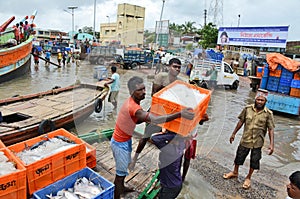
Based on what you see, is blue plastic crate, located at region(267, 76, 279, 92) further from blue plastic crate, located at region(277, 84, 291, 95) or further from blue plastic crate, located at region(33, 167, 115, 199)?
blue plastic crate, located at region(33, 167, 115, 199)

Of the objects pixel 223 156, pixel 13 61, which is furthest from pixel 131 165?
pixel 13 61

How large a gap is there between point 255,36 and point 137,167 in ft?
66.3

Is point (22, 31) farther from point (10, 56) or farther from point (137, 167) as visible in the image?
point (137, 167)

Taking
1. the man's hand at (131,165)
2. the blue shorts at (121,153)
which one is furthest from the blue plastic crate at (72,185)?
the man's hand at (131,165)

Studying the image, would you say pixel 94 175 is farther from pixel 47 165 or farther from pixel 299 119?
pixel 299 119

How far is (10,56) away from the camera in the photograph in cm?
1252

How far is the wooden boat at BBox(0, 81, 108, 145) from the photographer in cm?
425

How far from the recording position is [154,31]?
10.2 ft

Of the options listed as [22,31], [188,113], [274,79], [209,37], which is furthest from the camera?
[209,37]

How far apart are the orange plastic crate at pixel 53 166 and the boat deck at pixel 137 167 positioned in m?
0.65

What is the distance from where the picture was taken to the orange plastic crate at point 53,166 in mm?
2402

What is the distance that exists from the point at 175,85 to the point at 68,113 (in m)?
3.64

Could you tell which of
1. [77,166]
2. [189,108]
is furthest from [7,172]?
[189,108]

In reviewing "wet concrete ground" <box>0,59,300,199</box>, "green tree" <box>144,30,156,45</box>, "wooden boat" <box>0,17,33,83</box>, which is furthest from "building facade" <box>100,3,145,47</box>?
"wooden boat" <box>0,17,33,83</box>
